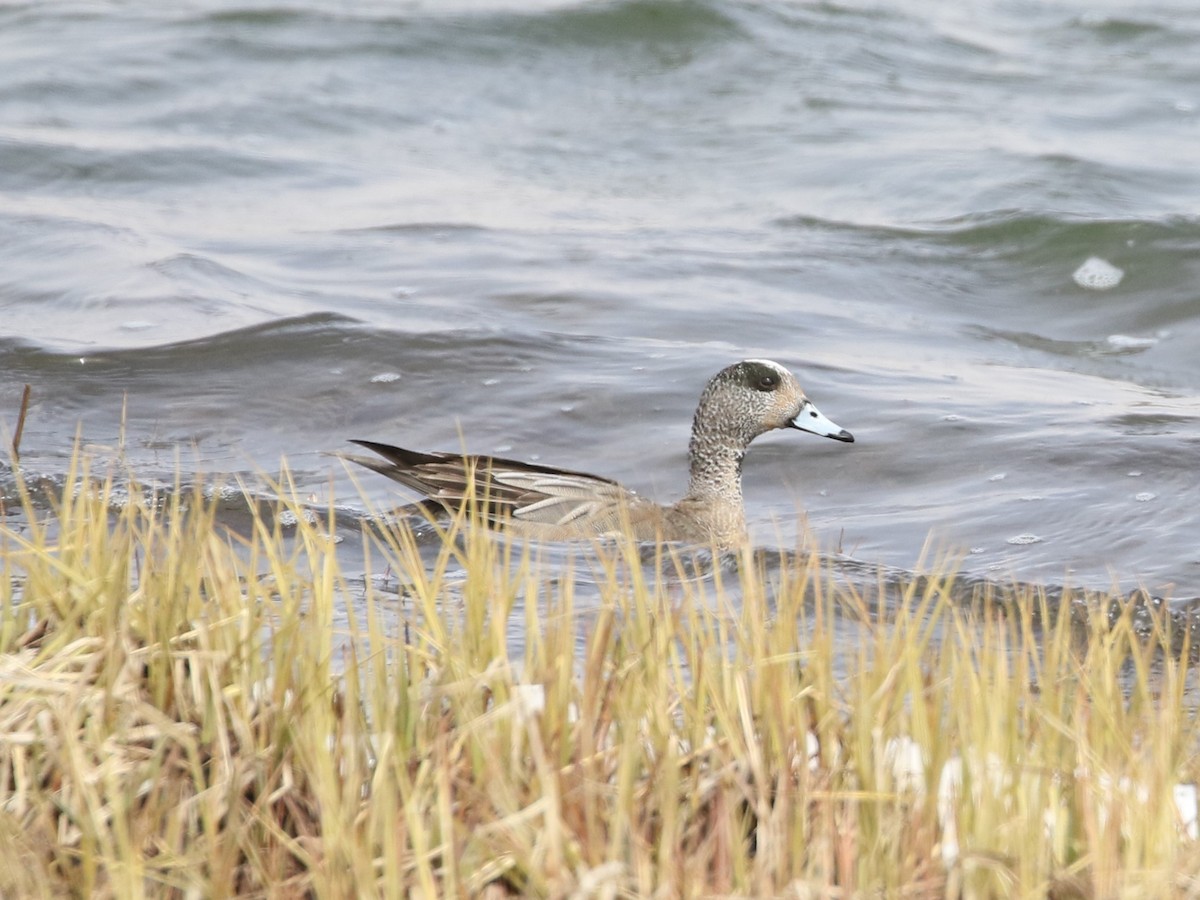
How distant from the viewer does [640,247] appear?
11.2m

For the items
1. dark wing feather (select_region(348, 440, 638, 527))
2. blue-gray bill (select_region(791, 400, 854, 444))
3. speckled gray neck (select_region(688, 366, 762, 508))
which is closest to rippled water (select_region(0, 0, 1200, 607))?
speckled gray neck (select_region(688, 366, 762, 508))

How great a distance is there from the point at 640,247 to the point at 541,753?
8.72 meters

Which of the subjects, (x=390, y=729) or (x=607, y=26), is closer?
(x=390, y=729)

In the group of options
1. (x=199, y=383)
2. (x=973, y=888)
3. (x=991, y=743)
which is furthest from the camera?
(x=199, y=383)

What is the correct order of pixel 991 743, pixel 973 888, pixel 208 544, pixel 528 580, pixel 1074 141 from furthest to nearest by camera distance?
pixel 1074 141
pixel 208 544
pixel 528 580
pixel 991 743
pixel 973 888

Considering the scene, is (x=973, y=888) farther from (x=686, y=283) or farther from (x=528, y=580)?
(x=686, y=283)

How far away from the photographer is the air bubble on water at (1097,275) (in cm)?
1113

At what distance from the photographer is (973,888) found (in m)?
2.64

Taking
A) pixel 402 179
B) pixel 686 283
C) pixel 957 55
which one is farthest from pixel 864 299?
pixel 957 55

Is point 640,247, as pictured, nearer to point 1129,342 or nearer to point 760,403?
point 1129,342

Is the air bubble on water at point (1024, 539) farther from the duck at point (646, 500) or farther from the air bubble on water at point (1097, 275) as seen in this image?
the air bubble on water at point (1097, 275)

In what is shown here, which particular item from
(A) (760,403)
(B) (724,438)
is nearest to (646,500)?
(B) (724,438)

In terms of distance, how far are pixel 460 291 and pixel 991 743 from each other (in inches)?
300

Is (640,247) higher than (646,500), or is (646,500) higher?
(640,247)
